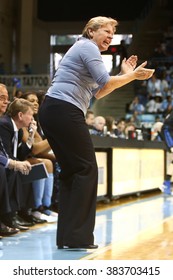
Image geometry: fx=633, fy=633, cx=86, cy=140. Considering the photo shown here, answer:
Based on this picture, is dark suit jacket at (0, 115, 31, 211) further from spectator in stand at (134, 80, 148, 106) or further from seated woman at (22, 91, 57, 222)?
spectator in stand at (134, 80, 148, 106)

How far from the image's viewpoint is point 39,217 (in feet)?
23.0

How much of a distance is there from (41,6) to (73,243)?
2802 centimetres

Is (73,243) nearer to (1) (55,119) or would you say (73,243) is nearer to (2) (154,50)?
(1) (55,119)

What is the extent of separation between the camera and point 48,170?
7.05 meters

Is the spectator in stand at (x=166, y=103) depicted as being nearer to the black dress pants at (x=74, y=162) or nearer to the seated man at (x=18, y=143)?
the seated man at (x=18, y=143)

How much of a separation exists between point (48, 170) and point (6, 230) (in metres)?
1.37

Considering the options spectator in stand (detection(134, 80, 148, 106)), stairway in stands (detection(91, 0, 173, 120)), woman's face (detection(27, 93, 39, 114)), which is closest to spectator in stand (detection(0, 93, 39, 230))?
woman's face (detection(27, 93, 39, 114))

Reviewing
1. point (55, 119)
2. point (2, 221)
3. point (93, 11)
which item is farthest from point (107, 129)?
point (93, 11)

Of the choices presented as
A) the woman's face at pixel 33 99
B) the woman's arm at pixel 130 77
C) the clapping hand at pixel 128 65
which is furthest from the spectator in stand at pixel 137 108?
the woman's arm at pixel 130 77

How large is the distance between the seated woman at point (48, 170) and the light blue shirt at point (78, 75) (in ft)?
6.63

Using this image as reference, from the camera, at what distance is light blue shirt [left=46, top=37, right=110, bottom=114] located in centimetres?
457

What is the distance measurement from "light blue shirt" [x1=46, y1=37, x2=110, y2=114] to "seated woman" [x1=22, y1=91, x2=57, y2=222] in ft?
6.63

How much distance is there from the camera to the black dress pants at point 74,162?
4.64 metres

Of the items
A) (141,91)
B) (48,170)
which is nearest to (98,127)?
(48,170)
